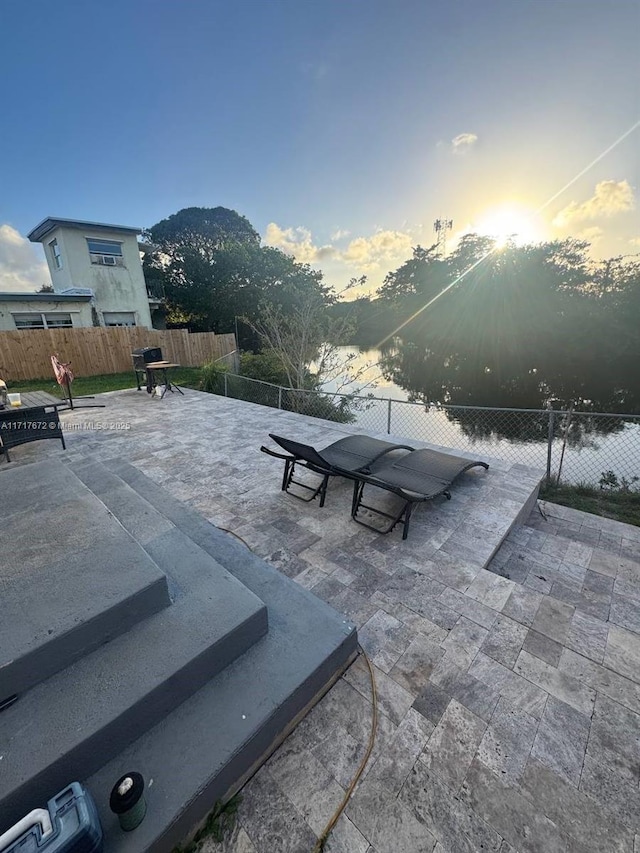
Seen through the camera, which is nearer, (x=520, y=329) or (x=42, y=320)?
(x=42, y=320)

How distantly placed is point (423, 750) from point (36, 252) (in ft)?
73.7

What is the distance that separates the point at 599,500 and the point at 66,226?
63.8 feet

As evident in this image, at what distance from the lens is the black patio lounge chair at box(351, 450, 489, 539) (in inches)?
109

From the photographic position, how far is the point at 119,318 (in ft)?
51.5

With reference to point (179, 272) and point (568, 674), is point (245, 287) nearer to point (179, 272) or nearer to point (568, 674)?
point (179, 272)

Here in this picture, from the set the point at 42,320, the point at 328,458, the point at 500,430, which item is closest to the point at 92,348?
the point at 42,320

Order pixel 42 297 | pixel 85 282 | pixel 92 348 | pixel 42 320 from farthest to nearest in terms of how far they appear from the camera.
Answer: pixel 85 282 → pixel 42 320 → pixel 42 297 → pixel 92 348

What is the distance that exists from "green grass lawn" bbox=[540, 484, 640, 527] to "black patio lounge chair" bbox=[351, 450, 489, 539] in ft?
3.91

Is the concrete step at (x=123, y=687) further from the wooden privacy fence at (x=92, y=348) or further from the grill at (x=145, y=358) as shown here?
the wooden privacy fence at (x=92, y=348)

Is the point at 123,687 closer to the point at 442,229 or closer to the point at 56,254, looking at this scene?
the point at 56,254

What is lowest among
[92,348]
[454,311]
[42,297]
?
[92,348]

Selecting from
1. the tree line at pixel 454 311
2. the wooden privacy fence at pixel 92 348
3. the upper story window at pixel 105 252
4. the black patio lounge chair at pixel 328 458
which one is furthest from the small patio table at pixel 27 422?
the upper story window at pixel 105 252

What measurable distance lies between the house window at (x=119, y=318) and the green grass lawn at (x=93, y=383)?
4442mm

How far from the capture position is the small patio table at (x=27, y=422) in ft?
13.4
